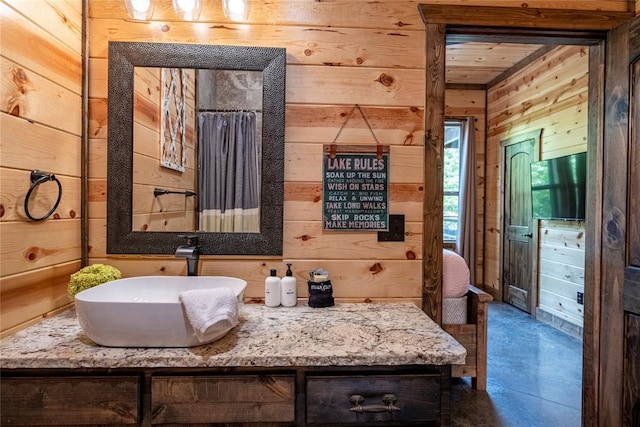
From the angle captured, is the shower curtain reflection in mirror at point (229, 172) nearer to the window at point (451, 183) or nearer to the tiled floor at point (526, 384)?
the tiled floor at point (526, 384)

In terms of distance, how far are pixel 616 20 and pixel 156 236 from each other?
2.30 metres

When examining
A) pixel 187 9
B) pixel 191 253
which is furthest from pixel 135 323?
pixel 187 9

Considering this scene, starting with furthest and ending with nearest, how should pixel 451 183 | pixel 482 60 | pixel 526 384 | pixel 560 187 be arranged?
pixel 451 183 → pixel 482 60 → pixel 560 187 → pixel 526 384

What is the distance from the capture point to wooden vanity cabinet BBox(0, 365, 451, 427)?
41.9 inches

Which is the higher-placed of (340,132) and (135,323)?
(340,132)

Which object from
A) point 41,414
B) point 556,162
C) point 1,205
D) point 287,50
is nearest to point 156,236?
point 1,205

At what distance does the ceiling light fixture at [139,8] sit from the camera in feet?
5.03

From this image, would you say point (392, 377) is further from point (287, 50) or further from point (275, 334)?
point (287, 50)

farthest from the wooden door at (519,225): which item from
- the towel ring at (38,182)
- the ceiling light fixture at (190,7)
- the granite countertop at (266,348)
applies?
the towel ring at (38,182)

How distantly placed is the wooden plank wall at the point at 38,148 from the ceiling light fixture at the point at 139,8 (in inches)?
8.8

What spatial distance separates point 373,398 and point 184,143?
50.8 inches

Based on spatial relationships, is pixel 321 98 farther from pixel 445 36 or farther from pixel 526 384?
pixel 526 384

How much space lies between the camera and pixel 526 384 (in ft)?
8.32

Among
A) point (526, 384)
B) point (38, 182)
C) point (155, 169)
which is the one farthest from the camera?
point (526, 384)
